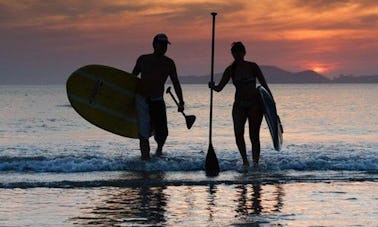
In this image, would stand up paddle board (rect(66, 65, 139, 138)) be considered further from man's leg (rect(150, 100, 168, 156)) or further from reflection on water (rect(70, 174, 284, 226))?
reflection on water (rect(70, 174, 284, 226))

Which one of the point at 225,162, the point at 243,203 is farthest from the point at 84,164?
the point at 243,203

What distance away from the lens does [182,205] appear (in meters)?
8.29

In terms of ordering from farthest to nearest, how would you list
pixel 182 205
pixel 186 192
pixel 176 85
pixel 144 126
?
pixel 144 126 → pixel 176 85 → pixel 186 192 → pixel 182 205

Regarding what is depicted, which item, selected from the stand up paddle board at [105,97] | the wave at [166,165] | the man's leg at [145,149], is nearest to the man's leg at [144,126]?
the man's leg at [145,149]

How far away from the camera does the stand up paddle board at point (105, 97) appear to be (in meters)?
13.0

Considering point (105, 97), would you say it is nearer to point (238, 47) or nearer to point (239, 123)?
point (239, 123)

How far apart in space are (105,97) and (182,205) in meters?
5.26

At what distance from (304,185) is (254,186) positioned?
671 mm

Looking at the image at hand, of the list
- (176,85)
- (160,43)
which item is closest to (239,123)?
(176,85)

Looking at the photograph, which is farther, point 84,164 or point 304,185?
point 84,164

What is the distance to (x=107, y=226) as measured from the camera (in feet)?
23.1

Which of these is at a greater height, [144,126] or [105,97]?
[105,97]

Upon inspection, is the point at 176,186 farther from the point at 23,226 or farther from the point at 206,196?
the point at 23,226

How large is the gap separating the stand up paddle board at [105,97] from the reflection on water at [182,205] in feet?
10.2
